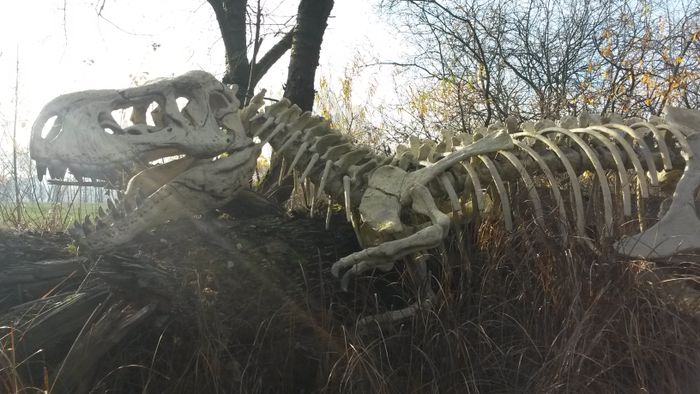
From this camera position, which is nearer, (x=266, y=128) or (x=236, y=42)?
(x=266, y=128)

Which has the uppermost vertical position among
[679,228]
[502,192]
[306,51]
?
[306,51]

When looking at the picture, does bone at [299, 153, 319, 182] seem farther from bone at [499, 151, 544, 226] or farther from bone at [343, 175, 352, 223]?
bone at [499, 151, 544, 226]

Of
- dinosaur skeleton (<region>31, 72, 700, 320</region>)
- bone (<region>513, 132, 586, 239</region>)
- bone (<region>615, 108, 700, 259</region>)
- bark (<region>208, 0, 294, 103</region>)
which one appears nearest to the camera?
dinosaur skeleton (<region>31, 72, 700, 320</region>)

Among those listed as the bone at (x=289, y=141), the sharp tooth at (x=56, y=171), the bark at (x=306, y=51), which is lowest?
the sharp tooth at (x=56, y=171)

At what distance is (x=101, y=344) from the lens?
8.05 feet

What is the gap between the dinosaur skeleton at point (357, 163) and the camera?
2.65 meters

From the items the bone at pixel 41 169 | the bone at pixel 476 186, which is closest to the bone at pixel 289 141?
the bone at pixel 476 186

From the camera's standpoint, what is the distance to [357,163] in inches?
146

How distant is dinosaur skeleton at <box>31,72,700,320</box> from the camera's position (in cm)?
265

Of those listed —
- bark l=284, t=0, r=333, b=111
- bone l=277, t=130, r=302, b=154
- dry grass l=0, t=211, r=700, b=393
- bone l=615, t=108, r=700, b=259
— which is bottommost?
dry grass l=0, t=211, r=700, b=393

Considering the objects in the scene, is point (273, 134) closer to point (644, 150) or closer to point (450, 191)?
point (450, 191)

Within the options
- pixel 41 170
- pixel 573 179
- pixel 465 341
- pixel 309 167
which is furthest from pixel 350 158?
pixel 41 170

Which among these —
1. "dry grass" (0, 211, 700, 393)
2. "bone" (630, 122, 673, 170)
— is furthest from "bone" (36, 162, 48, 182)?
"bone" (630, 122, 673, 170)

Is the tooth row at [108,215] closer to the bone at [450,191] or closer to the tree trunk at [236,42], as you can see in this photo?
the bone at [450,191]
